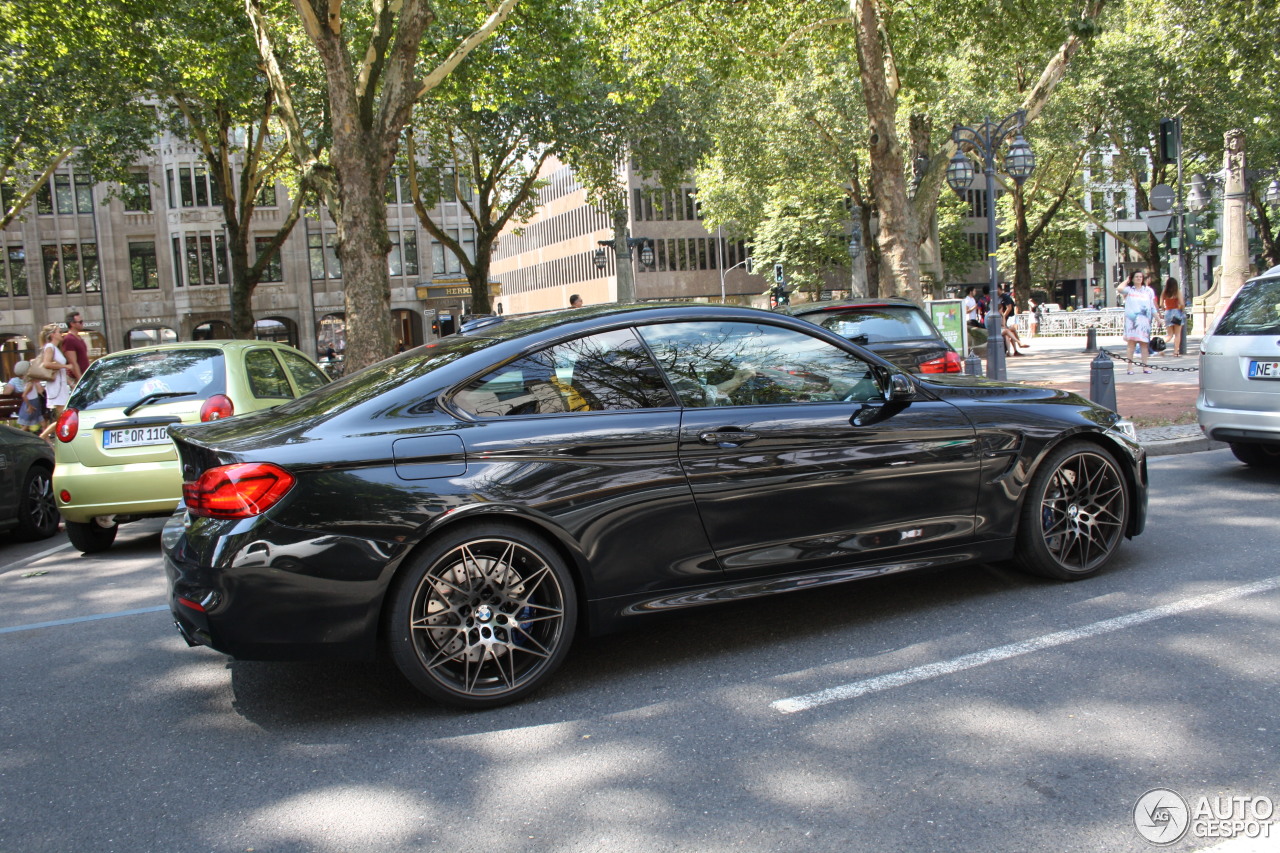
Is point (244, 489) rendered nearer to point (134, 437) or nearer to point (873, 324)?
point (134, 437)

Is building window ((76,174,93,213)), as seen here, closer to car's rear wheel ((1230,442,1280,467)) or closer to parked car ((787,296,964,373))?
parked car ((787,296,964,373))

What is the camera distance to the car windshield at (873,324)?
10828 millimetres

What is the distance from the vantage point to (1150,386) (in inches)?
646

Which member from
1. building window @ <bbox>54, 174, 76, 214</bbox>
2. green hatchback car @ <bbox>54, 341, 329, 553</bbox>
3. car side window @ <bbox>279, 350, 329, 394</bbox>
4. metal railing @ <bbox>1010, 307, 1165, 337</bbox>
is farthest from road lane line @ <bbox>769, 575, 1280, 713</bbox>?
building window @ <bbox>54, 174, 76, 214</bbox>

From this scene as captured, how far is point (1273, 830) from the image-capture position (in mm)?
2881

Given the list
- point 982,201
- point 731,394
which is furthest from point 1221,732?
point 982,201

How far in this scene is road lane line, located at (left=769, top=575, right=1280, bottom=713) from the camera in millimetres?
4016

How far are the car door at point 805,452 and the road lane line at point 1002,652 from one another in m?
0.64

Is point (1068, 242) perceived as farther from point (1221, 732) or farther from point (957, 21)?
point (1221, 732)

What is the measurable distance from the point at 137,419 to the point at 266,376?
1.03m

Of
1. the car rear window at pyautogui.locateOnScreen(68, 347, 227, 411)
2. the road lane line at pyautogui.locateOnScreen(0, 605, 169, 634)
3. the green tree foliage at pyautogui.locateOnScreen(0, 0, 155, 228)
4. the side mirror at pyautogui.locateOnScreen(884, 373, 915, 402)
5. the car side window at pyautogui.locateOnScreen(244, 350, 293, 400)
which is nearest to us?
the side mirror at pyautogui.locateOnScreen(884, 373, 915, 402)

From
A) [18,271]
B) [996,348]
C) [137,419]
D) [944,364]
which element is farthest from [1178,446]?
[18,271]

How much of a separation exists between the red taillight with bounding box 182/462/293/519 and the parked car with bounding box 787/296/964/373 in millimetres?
7317

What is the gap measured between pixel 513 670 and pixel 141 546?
222 inches
